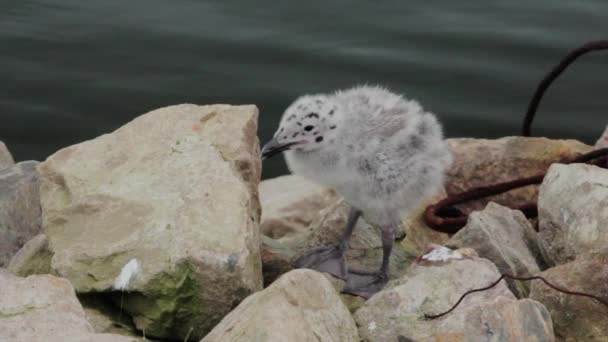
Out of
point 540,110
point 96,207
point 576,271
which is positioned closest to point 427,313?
point 576,271

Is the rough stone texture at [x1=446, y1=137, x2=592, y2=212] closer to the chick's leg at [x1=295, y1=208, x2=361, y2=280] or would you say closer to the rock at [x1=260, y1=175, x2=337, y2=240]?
the rock at [x1=260, y1=175, x2=337, y2=240]

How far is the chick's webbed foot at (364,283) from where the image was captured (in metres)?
4.85

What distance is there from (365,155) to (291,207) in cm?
234

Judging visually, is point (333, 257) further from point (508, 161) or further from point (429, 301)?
point (508, 161)

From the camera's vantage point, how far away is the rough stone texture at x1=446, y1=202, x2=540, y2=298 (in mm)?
4980

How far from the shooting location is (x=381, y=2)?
10.6 meters

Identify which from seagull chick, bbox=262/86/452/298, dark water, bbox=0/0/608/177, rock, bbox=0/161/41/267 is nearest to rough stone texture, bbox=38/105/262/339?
Answer: seagull chick, bbox=262/86/452/298

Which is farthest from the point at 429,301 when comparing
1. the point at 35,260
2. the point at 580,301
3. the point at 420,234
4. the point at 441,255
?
the point at 420,234

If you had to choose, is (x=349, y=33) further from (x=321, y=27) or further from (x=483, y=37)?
(x=483, y=37)

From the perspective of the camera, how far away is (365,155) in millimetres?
4988

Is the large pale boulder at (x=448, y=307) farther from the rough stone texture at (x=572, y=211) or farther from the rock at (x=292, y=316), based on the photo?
the rough stone texture at (x=572, y=211)

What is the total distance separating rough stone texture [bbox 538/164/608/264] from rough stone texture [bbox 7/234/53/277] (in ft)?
8.28

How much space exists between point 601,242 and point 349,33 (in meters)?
A: 5.55

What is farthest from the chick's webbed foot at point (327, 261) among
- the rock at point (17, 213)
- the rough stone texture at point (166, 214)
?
the rock at point (17, 213)
